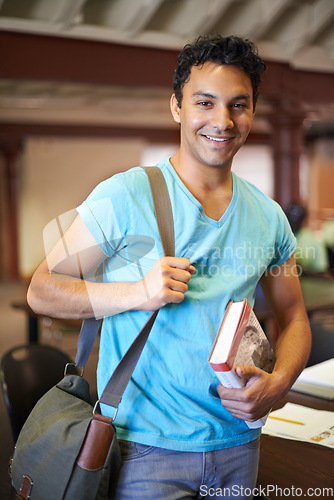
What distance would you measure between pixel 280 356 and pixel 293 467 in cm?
34

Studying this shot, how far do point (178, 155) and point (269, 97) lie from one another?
4.87 meters

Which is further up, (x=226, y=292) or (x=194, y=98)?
(x=194, y=98)

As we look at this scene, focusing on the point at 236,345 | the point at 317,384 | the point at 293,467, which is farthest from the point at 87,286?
the point at 317,384

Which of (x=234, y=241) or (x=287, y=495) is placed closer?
(x=234, y=241)

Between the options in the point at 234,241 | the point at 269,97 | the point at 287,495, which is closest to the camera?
the point at 234,241

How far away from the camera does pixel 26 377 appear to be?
1.80 meters

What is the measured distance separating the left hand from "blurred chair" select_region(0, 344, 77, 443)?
2.96 feet

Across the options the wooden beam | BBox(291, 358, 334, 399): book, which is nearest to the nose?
BBox(291, 358, 334, 399): book

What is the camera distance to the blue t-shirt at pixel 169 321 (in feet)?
3.23

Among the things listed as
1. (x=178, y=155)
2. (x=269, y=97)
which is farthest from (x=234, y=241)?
(x=269, y=97)

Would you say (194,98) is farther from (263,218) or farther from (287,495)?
(287,495)

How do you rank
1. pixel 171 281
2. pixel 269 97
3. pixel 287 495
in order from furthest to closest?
pixel 269 97
pixel 287 495
pixel 171 281

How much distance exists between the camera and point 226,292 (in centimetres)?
103

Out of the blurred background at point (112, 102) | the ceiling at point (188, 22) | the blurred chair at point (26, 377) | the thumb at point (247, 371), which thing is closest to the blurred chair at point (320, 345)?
the blurred background at point (112, 102)
